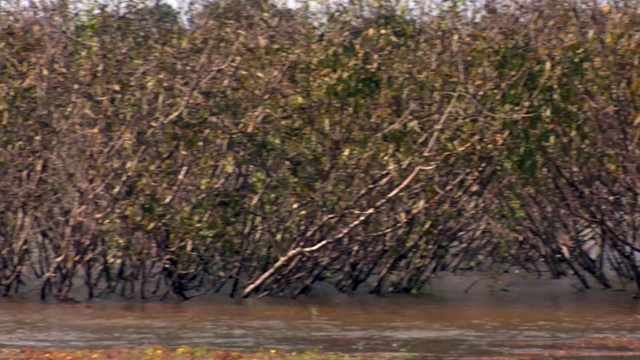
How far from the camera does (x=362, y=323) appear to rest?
462 inches

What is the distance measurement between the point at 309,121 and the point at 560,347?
3487mm

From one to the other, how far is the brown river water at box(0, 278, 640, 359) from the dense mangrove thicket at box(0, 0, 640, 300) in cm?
62

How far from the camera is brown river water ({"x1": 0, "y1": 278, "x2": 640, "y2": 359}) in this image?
10344mm

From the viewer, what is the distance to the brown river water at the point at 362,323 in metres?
10.3

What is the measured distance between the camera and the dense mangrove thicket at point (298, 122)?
39.1 ft

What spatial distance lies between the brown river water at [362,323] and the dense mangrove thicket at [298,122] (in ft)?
2.02

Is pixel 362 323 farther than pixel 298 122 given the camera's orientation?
No

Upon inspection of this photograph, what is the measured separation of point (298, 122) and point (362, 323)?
6.90 ft

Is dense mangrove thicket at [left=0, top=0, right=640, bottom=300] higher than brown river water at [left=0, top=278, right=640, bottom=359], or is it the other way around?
dense mangrove thicket at [left=0, top=0, right=640, bottom=300]

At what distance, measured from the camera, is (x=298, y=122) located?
12.0m

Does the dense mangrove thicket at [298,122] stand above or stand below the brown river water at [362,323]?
above

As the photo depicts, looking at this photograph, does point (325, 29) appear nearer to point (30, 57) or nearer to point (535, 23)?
point (535, 23)

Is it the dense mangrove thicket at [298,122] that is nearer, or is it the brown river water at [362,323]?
the brown river water at [362,323]

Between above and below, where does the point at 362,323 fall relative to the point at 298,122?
below
